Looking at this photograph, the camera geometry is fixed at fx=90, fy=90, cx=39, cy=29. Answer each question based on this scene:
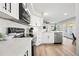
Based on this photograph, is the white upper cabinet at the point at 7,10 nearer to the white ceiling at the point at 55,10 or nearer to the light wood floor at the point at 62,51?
the white ceiling at the point at 55,10

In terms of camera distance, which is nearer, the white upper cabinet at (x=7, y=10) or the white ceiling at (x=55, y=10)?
the white upper cabinet at (x=7, y=10)

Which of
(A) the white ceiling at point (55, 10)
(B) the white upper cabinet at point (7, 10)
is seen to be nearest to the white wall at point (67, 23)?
(A) the white ceiling at point (55, 10)

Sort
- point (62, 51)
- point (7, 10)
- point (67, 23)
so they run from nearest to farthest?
point (7, 10) → point (67, 23) → point (62, 51)

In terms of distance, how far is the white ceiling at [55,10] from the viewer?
1.27 m

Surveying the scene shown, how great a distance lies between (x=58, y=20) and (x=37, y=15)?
1.09 feet

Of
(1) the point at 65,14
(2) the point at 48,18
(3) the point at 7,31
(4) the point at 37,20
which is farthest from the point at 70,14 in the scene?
(3) the point at 7,31

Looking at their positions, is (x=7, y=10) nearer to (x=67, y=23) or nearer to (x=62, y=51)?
(x=67, y=23)

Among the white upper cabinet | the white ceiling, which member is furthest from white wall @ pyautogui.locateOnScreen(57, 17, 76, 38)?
the white upper cabinet

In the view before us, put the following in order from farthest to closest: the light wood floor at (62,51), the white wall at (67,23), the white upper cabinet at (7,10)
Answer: the light wood floor at (62,51) < the white wall at (67,23) < the white upper cabinet at (7,10)

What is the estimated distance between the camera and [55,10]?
4.60 ft

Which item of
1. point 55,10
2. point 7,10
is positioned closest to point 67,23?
point 55,10

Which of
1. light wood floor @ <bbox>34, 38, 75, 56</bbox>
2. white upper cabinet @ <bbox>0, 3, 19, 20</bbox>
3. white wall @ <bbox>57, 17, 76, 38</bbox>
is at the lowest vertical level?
light wood floor @ <bbox>34, 38, 75, 56</bbox>

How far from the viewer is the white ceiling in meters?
1.27

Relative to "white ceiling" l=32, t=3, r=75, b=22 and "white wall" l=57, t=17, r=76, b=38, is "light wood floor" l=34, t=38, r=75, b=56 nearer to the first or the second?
"white wall" l=57, t=17, r=76, b=38
